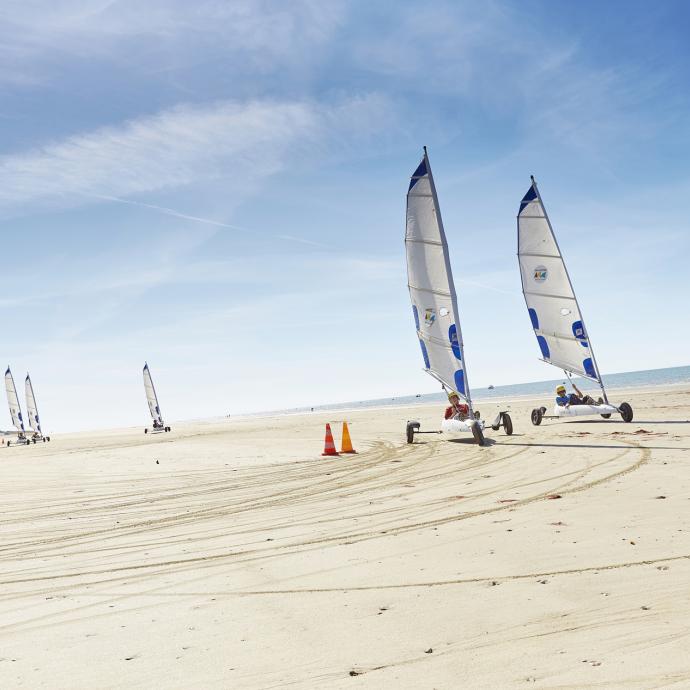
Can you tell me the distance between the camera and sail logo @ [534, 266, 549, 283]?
26641 mm

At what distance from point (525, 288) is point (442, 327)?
9.00 metres

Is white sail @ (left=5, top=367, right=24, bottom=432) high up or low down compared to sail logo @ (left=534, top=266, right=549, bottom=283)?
up

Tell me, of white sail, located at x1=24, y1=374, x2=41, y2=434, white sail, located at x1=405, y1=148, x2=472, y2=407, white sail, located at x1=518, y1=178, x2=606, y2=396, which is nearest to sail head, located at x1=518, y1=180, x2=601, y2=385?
white sail, located at x1=518, y1=178, x2=606, y2=396

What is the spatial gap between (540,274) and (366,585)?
77.6ft

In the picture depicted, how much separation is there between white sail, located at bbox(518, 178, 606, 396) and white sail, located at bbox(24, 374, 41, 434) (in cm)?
5952

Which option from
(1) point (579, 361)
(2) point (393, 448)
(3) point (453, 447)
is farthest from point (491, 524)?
(1) point (579, 361)

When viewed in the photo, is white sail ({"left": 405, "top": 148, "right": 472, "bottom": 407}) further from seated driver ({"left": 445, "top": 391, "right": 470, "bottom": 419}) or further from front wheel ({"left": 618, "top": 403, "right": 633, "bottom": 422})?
front wheel ({"left": 618, "top": 403, "right": 633, "bottom": 422})

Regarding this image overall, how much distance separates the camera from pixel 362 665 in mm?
3600

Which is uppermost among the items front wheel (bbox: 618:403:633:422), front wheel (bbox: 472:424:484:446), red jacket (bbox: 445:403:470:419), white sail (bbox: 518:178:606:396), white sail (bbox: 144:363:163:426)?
white sail (bbox: 144:363:163:426)

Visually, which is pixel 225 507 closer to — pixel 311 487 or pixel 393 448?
pixel 311 487

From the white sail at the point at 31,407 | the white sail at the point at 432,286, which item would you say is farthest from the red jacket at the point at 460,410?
the white sail at the point at 31,407

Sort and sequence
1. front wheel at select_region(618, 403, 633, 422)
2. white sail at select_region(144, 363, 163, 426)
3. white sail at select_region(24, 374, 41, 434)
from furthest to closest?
white sail at select_region(24, 374, 41, 434)
white sail at select_region(144, 363, 163, 426)
front wheel at select_region(618, 403, 633, 422)

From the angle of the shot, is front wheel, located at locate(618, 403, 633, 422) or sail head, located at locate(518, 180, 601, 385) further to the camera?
sail head, located at locate(518, 180, 601, 385)

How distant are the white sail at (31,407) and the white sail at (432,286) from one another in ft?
199
